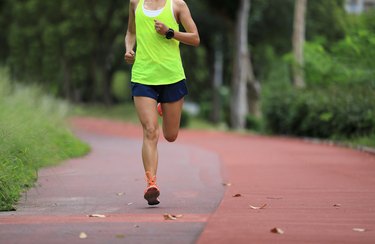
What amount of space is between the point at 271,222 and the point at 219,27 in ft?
137

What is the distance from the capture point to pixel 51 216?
771cm

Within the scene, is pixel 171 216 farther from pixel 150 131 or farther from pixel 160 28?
pixel 160 28

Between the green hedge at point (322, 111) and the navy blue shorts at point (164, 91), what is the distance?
40.5ft

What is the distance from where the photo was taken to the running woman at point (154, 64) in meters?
8.50

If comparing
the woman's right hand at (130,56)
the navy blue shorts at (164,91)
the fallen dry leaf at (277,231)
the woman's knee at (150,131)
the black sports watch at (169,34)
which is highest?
the black sports watch at (169,34)

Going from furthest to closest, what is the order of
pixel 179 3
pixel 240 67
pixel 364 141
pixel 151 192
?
pixel 240 67 → pixel 364 141 → pixel 179 3 → pixel 151 192

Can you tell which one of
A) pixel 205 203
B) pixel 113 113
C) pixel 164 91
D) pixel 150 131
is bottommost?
pixel 113 113

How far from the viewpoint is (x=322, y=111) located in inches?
996

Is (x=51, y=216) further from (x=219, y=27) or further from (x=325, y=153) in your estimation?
(x=219, y=27)

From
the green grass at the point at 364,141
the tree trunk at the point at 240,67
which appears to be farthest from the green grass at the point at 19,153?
the tree trunk at the point at 240,67

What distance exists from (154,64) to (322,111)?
1725 cm

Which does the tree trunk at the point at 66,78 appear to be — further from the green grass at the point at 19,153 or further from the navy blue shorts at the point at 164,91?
the navy blue shorts at the point at 164,91

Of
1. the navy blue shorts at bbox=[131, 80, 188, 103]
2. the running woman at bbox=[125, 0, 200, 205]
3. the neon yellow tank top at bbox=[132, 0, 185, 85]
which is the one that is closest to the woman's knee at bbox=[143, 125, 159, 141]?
the running woman at bbox=[125, 0, 200, 205]

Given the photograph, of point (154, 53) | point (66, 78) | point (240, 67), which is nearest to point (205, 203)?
point (154, 53)
